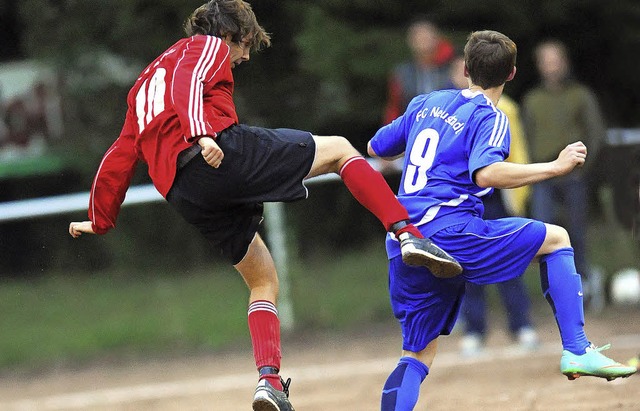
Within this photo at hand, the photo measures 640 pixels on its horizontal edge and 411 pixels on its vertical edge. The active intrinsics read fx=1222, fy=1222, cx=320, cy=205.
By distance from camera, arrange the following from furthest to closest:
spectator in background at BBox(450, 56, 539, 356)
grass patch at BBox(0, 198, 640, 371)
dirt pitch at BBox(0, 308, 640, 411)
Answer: grass patch at BBox(0, 198, 640, 371) < spectator in background at BBox(450, 56, 539, 356) < dirt pitch at BBox(0, 308, 640, 411)

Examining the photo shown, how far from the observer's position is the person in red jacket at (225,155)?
5.26 meters

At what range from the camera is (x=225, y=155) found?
17.5 feet

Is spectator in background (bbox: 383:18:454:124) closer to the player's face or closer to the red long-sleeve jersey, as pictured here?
the player's face

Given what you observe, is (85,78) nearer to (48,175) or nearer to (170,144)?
(48,175)

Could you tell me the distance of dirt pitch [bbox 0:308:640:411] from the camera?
7090 mm

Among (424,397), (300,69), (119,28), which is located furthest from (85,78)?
(424,397)

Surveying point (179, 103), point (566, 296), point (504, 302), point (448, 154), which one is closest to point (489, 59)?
point (448, 154)

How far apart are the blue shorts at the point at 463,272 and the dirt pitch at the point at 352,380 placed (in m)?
1.32

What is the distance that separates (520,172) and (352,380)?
3.83 meters

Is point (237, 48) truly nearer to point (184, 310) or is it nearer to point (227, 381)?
point (227, 381)

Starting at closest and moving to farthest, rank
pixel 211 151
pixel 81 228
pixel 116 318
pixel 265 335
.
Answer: pixel 211 151, pixel 265 335, pixel 81 228, pixel 116 318

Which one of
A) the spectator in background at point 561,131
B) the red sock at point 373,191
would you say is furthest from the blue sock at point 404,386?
the spectator in background at point 561,131

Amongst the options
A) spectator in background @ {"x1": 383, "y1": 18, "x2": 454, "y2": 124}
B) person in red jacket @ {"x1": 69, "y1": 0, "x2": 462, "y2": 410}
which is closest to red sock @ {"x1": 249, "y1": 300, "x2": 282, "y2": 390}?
person in red jacket @ {"x1": 69, "y1": 0, "x2": 462, "y2": 410}

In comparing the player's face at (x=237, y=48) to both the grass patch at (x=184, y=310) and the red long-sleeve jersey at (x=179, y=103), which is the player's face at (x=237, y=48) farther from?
the grass patch at (x=184, y=310)
